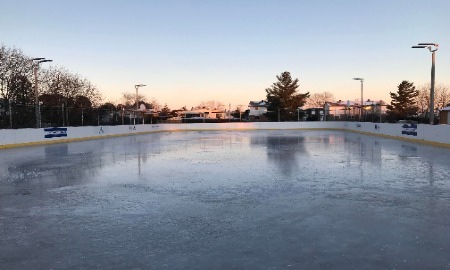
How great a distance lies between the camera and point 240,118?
5453 cm

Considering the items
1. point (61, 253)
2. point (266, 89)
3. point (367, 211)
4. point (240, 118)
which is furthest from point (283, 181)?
point (266, 89)

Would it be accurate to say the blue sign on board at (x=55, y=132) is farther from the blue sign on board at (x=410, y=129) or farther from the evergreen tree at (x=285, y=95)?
the evergreen tree at (x=285, y=95)

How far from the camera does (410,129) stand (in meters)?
25.9

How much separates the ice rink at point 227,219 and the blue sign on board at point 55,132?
1666 cm

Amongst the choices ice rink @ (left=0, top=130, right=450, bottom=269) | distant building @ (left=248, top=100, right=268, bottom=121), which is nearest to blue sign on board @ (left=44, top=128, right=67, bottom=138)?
ice rink @ (left=0, top=130, right=450, bottom=269)

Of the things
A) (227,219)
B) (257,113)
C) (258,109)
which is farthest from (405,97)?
(227,219)

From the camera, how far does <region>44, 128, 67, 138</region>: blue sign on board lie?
88.6 ft

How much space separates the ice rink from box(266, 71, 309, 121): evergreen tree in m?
61.3

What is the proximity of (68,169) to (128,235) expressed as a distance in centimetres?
849

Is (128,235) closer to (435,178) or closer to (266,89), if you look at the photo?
(435,178)

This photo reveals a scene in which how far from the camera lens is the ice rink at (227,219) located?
448 centimetres

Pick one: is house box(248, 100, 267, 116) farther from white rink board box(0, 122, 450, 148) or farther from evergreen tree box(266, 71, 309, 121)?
white rink board box(0, 122, 450, 148)

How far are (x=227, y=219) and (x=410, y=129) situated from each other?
23933 millimetres

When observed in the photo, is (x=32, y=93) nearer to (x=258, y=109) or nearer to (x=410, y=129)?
(x=410, y=129)
